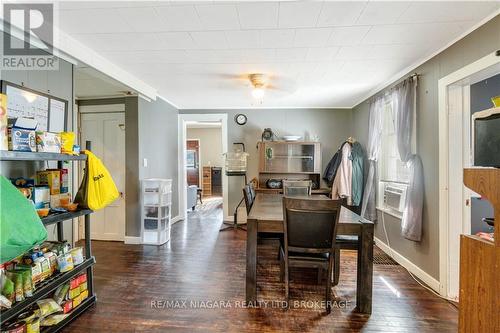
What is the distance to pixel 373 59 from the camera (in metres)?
2.57

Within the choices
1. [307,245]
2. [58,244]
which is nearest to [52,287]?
[58,244]

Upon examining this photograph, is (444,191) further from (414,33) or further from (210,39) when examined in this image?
(210,39)

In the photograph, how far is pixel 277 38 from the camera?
2125mm

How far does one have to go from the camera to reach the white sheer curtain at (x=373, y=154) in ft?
11.5

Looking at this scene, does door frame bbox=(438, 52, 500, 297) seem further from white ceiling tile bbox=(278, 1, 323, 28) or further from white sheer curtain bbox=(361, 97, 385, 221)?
white ceiling tile bbox=(278, 1, 323, 28)

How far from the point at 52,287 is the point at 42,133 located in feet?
3.54

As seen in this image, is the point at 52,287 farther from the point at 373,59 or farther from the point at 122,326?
the point at 373,59

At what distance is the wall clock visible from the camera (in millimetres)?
4941

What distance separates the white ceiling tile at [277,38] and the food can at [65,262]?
2.41 m

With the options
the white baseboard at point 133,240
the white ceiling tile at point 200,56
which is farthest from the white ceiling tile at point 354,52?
the white baseboard at point 133,240

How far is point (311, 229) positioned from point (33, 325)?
2.06 meters

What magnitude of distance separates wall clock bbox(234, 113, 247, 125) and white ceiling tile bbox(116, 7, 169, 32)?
9.90 ft

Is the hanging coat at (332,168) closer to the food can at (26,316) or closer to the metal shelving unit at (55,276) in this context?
the metal shelving unit at (55,276)

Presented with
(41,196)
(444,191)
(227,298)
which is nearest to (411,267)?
(444,191)
